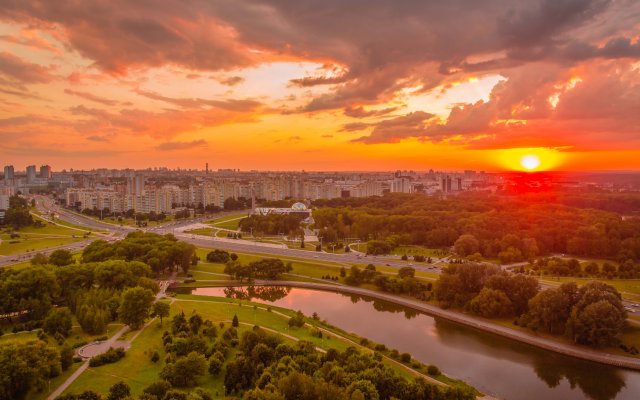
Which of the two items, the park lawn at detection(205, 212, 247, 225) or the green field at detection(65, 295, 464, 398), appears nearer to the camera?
the green field at detection(65, 295, 464, 398)

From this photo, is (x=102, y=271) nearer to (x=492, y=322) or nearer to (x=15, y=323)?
(x=15, y=323)

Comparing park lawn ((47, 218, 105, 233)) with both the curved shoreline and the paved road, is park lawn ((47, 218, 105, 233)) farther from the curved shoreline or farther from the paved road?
the curved shoreline

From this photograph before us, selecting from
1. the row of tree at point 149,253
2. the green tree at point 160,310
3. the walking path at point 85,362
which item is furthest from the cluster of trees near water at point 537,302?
the row of tree at point 149,253

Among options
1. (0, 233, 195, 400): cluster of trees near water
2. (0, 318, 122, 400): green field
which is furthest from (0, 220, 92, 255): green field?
(0, 318, 122, 400): green field

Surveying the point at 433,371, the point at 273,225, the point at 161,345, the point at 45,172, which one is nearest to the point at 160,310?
the point at 161,345

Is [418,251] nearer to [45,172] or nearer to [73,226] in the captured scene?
[73,226]

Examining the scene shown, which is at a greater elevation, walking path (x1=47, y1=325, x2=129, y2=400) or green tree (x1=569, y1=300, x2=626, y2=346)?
green tree (x1=569, y1=300, x2=626, y2=346)

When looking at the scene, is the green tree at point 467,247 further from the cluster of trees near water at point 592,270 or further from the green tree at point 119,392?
the green tree at point 119,392
